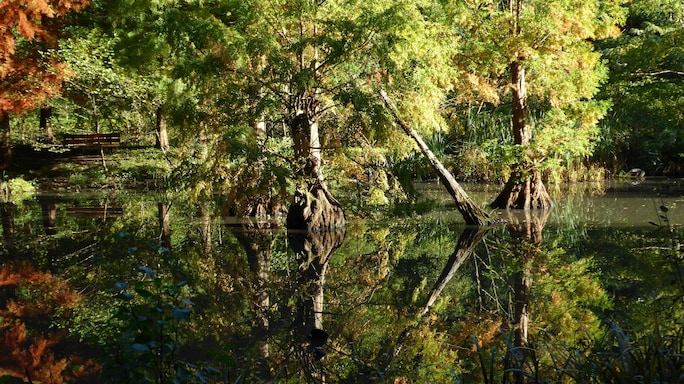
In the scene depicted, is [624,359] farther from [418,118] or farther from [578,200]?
[578,200]

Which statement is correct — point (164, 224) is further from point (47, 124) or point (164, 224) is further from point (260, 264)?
point (47, 124)

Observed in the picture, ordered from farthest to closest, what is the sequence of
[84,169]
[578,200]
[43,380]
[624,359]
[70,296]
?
1. [84,169]
2. [578,200]
3. [70,296]
4. [43,380]
5. [624,359]

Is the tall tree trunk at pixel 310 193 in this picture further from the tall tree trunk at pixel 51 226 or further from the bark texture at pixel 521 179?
the bark texture at pixel 521 179

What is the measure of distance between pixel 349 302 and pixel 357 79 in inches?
230

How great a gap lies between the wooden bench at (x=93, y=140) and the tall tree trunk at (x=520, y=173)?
12524 mm

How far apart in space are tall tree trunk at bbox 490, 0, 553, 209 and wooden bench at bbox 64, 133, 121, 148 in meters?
12.5

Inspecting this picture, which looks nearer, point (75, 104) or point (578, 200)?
point (578, 200)

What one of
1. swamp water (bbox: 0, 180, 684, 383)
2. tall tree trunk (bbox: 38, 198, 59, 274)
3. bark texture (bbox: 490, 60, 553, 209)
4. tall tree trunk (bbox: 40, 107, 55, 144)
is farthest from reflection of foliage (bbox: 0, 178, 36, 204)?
bark texture (bbox: 490, 60, 553, 209)

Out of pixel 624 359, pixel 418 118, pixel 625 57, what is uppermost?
pixel 625 57

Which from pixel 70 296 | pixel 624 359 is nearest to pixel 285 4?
pixel 70 296

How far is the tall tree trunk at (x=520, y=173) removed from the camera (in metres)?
14.0

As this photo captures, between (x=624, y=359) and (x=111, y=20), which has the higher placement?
(x=111, y=20)

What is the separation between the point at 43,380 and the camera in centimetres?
437

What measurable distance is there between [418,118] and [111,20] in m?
11.5
